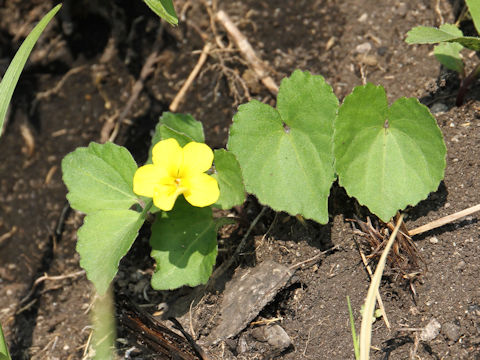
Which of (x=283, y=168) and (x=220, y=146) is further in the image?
(x=220, y=146)

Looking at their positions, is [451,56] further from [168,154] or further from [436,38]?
[168,154]

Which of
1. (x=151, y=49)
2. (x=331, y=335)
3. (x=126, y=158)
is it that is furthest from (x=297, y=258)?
(x=151, y=49)

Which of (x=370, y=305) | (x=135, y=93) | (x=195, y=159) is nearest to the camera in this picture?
(x=370, y=305)

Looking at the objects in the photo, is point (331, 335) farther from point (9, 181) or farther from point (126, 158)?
point (9, 181)

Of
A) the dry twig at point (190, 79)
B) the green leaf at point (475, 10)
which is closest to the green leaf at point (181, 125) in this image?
the dry twig at point (190, 79)

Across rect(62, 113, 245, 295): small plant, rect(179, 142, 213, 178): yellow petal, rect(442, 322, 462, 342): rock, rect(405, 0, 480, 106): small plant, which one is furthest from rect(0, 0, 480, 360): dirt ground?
rect(179, 142, 213, 178): yellow petal

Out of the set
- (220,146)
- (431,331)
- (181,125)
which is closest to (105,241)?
(181,125)
